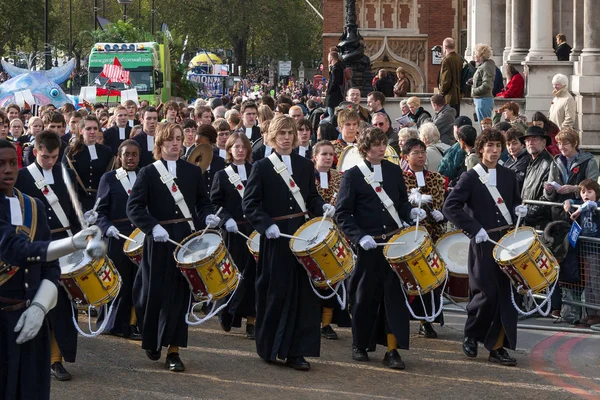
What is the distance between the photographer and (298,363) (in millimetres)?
10516

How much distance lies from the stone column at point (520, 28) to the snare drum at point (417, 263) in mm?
20774

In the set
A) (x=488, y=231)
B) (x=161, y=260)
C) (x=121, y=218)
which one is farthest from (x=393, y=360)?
(x=121, y=218)

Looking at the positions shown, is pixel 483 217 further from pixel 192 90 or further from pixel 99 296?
pixel 192 90

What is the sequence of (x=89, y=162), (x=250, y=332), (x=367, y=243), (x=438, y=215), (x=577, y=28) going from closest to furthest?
(x=367, y=243), (x=438, y=215), (x=250, y=332), (x=89, y=162), (x=577, y=28)

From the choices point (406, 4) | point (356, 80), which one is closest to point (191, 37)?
point (406, 4)

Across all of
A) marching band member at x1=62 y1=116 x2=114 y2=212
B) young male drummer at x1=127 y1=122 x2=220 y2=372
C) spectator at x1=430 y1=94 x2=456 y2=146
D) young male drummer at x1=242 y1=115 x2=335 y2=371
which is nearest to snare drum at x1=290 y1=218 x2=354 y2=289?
young male drummer at x1=242 y1=115 x2=335 y2=371

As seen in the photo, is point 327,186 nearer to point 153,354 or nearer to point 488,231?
point 488,231

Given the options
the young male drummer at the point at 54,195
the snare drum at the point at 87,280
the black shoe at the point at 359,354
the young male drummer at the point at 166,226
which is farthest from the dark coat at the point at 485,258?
the young male drummer at the point at 54,195

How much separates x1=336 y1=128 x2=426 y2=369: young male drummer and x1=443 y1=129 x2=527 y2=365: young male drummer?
0.50m

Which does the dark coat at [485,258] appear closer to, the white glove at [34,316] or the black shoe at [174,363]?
the black shoe at [174,363]

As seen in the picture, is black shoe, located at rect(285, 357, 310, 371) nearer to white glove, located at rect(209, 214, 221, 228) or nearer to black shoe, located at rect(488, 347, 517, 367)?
white glove, located at rect(209, 214, 221, 228)

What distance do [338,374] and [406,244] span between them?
1.20 m

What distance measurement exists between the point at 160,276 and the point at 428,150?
15.9 feet

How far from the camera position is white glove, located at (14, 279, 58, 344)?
6.82 m
